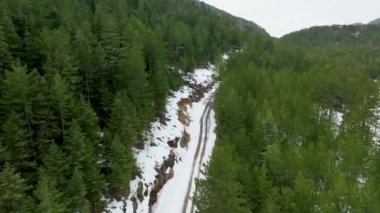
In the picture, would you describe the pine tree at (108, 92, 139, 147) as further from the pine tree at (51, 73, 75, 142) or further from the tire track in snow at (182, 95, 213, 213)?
the tire track in snow at (182, 95, 213, 213)

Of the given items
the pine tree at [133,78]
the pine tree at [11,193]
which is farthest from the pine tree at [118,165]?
the pine tree at [133,78]

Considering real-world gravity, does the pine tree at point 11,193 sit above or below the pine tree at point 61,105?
below

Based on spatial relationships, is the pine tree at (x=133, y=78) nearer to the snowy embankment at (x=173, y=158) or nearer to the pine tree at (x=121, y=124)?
the snowy embankment at (x=173, y=158)

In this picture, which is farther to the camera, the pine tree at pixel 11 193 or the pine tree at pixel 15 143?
the pine tree at pixel 15 143

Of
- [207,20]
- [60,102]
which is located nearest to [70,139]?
[60,102]

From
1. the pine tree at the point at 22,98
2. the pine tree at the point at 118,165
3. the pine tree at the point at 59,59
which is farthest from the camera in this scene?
the pine tree at the point at 59,59

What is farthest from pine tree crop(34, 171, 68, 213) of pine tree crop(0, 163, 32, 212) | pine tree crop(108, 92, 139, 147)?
pine tree crop(108, 92, 139, 147)

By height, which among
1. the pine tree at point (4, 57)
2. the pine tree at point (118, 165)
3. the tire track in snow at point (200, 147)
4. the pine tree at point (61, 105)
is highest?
the pine tree at point (4, 57)

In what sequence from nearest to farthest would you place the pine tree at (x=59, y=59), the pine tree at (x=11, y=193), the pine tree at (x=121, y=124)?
the pine tree at (x=11, y=193) → the pine tree at (x=59, y=59) → the pine tree at (x=121, y=124)
